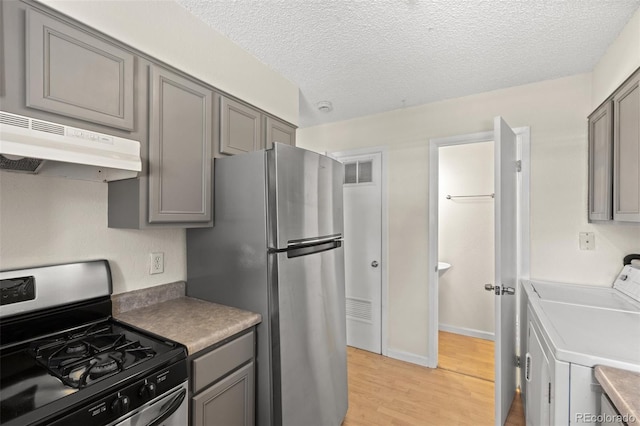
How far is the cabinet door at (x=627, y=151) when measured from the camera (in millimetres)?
1532

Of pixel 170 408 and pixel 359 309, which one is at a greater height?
pixel 170 408

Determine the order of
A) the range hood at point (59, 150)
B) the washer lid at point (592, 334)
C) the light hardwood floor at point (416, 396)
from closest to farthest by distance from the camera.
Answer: the range hood at point (59, 150), the washer lid at point (592, 334), the light hardwood floor at point (416, 396)

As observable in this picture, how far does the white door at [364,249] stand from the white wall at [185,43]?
3.96ft

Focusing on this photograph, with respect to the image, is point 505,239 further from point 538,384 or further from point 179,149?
point 179,149

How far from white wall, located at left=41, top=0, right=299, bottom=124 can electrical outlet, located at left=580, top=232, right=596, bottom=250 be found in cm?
247

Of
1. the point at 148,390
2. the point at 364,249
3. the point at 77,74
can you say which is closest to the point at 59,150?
the point at 77,74

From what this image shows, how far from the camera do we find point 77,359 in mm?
1070

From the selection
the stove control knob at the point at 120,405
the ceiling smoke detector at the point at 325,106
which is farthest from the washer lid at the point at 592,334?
the ceiling smoke detector at the point at 325,106

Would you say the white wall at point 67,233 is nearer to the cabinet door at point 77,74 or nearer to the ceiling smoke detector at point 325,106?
the cabinet door at point 77,74

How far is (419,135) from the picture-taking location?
288cm

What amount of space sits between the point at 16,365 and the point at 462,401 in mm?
2668

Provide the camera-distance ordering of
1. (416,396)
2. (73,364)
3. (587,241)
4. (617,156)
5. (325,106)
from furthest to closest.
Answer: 1. (325,106)
2. (416,396)
3. (587,241)
4. (617,156)
5. (73,364)

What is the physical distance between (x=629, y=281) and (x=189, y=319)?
2708 millimetres

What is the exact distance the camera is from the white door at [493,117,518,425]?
1.86 m
